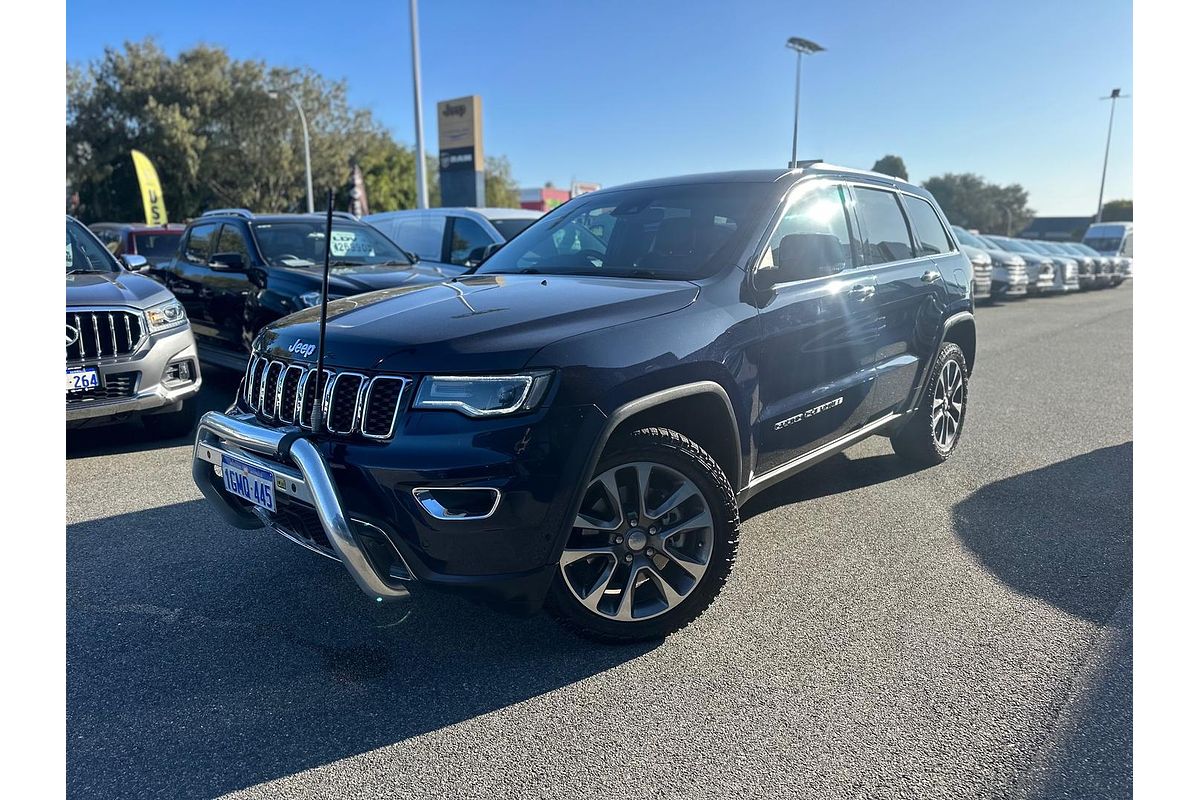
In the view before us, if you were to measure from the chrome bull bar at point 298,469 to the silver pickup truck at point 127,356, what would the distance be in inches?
105

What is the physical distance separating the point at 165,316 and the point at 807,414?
4587 mm

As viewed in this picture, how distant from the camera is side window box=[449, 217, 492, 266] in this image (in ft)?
33.3

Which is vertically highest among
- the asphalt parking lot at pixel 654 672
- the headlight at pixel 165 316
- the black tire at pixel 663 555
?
the headlight at pixel 165 316

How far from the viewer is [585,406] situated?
2.76 metres

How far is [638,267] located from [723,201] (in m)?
0.57

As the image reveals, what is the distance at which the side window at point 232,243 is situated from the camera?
25.6ft

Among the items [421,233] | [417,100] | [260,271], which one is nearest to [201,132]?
[417,100]

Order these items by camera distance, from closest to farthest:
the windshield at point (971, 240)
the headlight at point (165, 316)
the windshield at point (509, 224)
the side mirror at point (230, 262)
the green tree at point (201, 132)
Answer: the headlight at point (165, 316) < the side mirror at point (230, 262) < the windshield at point (509, 224) < the windshield at point (971, 240) < the green tree at point (201, 132)

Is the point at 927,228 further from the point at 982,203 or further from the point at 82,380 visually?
the point at 982,203

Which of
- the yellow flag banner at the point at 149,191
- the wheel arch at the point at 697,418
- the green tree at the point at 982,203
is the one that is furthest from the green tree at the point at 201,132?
the green tree at the point at 982,203

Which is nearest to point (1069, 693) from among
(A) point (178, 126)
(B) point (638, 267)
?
(B) point (638, 267)

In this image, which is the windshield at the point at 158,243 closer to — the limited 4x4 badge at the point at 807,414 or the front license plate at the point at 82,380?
the front license plate at the point at 82,380

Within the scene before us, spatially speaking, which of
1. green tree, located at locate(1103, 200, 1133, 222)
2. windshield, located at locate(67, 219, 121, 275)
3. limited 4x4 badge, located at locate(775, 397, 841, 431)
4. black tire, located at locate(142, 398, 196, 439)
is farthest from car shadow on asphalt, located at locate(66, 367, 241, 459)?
green tree, located at locate(1103, 200, 1133, 222)

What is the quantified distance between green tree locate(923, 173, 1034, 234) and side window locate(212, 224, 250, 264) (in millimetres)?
77719
